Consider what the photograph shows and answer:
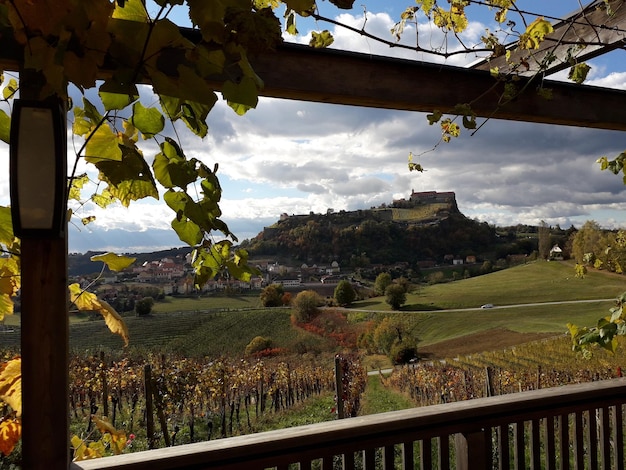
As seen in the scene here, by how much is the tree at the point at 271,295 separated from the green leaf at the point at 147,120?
2348 millimetres

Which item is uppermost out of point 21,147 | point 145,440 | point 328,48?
point 328,48

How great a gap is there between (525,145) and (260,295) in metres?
2.12

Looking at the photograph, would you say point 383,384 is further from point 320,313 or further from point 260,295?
point 260,295

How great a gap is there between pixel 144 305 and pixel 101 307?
1.71 meters

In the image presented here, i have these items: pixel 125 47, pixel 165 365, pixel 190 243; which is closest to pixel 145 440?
pixel 165 365

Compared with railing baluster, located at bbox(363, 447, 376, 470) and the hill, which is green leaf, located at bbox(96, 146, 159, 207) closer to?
railing baluster, located at bbox(363, 447, 376, 470)

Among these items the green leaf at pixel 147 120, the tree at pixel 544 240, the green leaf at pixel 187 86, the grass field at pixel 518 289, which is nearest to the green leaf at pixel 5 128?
the green leaf at pixel 147 120

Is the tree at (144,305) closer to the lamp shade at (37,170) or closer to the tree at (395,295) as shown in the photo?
the tree at (395,295)

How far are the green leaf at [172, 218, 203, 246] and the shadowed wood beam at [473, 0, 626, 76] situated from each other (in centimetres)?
138

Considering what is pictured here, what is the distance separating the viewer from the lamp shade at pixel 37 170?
832 mm

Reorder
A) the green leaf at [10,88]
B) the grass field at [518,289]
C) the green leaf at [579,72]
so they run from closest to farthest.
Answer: the green leaf at [10,88] < the green leaf at [579,72] < the grass field at [518,289]

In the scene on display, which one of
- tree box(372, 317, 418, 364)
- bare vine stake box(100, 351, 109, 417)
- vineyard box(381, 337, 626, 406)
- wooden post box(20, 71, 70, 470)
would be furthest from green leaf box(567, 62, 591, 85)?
bare vine stake box(100, 351, 109, 417)

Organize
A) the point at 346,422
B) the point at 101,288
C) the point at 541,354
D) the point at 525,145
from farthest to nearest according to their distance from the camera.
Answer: the point at 541,354 < the point at 525,145 < the point at 101,288 < the point at 346,422

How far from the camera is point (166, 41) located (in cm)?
66
